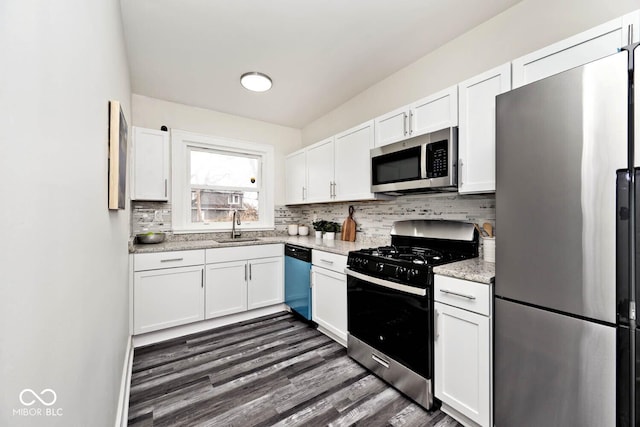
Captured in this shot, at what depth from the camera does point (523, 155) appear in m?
1.29

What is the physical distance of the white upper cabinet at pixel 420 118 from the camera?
1868 mm

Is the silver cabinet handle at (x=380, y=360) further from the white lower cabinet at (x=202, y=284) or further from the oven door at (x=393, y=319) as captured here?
the white lower cabinet at (x=202, y=284)

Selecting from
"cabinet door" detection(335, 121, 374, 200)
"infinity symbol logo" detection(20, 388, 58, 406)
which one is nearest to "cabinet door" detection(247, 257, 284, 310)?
"cabinet door" detection(335, 121, 374, 200)

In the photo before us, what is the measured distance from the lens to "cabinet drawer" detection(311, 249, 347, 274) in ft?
7.79

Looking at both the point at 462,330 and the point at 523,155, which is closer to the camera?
the point at 523,155

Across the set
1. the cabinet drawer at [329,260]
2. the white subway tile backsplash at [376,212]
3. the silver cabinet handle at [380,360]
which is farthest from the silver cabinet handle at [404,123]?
the silver cabinet handle at [380,360]

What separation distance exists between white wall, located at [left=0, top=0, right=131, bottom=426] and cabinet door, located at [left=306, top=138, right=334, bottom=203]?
2245mm

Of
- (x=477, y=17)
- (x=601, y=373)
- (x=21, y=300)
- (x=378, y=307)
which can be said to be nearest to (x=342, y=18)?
(x=477, y=17)

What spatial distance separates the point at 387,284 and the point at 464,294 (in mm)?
490

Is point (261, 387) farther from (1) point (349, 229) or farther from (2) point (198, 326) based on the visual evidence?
(1) point (349, 229)

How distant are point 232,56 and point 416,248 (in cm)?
232

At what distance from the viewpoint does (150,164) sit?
2.88 meters

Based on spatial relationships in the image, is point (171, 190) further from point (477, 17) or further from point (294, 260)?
point (477, 17)

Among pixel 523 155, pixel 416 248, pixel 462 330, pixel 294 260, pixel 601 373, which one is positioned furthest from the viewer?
pixel 294 260
